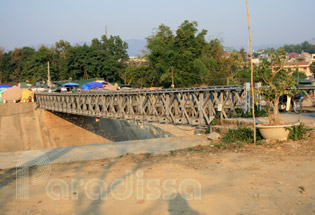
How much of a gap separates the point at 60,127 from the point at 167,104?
22802mm

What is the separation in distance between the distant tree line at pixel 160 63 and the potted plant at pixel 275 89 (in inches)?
635

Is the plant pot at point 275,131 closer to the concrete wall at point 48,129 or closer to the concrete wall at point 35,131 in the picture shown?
the concrete wall at point 48,129

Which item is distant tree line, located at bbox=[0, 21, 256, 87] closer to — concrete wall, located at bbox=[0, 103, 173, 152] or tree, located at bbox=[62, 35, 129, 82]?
tree, located at bbox=[62, 35, 129, 82]

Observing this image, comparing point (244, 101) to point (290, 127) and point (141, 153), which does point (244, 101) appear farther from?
point (141, 153)

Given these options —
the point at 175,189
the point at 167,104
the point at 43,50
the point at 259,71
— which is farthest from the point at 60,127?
the point at 43,50

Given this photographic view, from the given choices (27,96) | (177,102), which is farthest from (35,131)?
(177,102)

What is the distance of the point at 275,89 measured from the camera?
991 cm

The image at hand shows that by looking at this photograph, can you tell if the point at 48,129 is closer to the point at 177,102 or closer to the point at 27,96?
the point at 27,96

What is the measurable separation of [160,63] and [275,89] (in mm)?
32566

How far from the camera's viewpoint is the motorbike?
15031 mm

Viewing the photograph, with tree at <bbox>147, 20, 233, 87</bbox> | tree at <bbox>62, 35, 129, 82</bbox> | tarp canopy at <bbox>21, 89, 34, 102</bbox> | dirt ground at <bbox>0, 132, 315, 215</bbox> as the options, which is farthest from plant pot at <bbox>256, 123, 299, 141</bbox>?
tree at <bbox>62, 35, 129, 82</bbox>

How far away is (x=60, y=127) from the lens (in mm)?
37531

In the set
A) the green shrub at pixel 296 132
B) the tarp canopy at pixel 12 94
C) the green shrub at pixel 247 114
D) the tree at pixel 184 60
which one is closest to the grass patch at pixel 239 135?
the green shrub at pixel 296 132

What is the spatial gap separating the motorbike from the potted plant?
15.8 feet
